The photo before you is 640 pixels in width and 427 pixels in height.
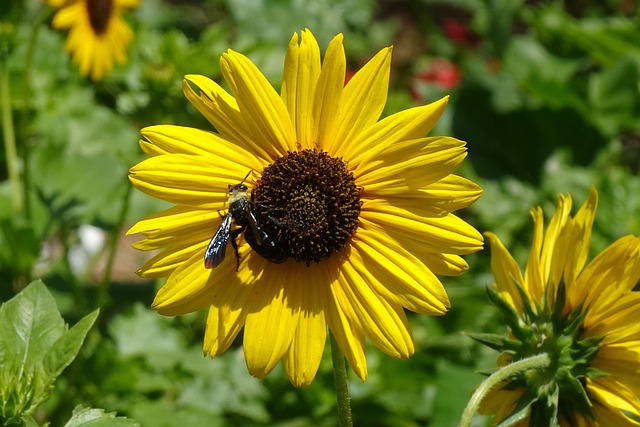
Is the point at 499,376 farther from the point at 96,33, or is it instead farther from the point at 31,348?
the point at 96,33

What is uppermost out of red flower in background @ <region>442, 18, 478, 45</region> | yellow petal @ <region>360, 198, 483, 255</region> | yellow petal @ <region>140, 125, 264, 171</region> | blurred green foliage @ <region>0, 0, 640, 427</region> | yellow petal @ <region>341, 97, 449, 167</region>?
yellow petal @ <region>341, 97, 449, 167</region>

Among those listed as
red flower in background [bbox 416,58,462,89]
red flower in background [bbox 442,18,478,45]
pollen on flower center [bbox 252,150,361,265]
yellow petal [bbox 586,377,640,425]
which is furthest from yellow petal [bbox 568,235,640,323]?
red flower in background [bbox 442,18,478,45]

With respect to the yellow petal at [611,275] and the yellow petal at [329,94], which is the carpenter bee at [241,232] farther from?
the yellow petal at [611,275]

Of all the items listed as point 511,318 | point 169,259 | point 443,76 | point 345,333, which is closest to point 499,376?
point 511,318

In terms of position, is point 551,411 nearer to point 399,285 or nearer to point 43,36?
point 399,285

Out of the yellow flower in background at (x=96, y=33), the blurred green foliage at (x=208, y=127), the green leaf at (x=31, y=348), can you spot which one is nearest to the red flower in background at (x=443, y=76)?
the blurred green foliage at (x=208, y=127)

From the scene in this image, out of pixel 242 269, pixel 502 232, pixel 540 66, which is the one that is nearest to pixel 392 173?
pixel 242 269

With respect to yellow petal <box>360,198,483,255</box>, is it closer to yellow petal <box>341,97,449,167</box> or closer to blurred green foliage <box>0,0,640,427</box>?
yellow petal <box>341,97,449,167</box>
